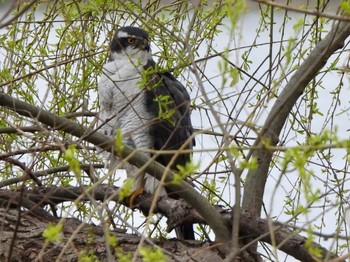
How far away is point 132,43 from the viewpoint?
3832mm

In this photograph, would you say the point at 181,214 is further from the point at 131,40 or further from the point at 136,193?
the point at 131,40

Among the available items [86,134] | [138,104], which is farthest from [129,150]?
[138,104]

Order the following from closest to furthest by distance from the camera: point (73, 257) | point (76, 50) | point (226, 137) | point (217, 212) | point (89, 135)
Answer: point (226, 137)
point (89, 135)
point (217, 212)
point (73, 257)
point (76, 50)

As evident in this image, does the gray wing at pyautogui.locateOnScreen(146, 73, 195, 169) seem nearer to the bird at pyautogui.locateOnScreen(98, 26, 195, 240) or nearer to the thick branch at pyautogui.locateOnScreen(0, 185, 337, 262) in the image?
the bird at pyautogui.locateOnScreen(98, 26, 195, 240)

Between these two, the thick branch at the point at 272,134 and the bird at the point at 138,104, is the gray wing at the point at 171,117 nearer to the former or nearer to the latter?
the bird at the point at 138,104

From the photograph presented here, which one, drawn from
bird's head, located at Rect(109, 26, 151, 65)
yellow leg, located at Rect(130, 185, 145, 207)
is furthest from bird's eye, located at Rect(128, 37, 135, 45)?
yellow leg, located at Rect(130, 185, 145, 207)

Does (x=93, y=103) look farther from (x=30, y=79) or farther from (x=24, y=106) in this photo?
(x=24, y=106)

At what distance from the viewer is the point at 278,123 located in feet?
9.51

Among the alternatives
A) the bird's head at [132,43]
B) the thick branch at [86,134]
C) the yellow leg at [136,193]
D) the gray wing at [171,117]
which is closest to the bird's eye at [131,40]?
the bird's head at [132,43]

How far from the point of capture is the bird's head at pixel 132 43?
378cm

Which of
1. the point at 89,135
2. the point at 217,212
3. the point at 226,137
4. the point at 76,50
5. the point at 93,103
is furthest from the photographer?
the point at 93,103

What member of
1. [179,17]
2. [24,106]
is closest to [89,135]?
[24,106]

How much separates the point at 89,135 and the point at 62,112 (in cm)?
85

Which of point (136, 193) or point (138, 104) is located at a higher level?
point (138, 104)
